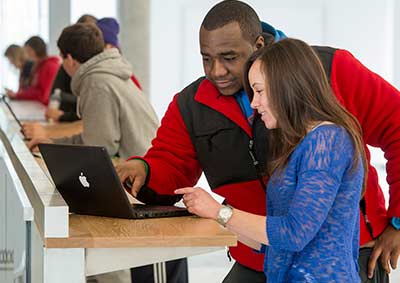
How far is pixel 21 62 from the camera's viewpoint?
584 inches

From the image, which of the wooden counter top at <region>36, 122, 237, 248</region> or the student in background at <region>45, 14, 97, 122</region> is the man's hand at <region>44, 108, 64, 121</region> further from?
the wooden counter top at <region>36, 122, 237, 248</region>

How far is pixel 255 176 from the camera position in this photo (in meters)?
3.35

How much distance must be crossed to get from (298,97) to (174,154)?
883 mm

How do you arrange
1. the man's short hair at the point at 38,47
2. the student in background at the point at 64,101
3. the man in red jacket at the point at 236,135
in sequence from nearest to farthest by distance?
the man in red jacket at the point at 236,135
the student in background at the point at 64,101
the man's short hair at the point at 38,47

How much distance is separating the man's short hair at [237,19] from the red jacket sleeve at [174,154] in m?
0.36

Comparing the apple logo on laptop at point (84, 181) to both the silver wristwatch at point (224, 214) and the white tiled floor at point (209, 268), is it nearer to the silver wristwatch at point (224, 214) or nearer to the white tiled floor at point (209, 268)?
the silver wristwatch at point (224, 214)

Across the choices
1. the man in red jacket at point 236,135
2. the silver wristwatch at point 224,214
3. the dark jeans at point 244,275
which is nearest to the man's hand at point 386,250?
the man in red jacket at point 236,135

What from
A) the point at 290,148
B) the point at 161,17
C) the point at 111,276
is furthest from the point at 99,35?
the point at 161,17

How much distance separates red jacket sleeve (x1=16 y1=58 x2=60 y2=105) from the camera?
11719mm

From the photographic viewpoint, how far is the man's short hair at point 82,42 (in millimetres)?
5531

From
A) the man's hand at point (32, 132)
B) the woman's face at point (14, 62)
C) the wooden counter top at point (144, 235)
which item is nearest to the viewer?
the wooden counter top at point (144, 235)

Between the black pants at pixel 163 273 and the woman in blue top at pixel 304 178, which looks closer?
the woman in blue top at pixel 304 178

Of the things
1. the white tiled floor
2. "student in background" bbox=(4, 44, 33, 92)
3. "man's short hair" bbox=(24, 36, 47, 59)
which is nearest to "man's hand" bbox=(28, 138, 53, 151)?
the white tiled floor

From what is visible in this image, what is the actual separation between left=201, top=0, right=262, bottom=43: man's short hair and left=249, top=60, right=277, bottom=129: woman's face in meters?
0.51
